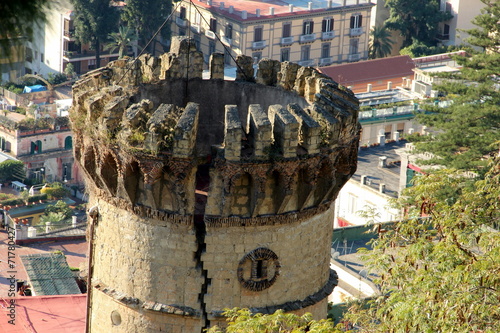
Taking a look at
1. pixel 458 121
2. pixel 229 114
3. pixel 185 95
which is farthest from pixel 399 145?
pixel 229 114

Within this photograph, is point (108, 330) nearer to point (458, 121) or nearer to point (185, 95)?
point (185, 95)

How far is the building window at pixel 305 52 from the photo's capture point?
383 ft

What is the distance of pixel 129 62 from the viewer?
22453 millimetres

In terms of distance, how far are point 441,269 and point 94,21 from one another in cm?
9486

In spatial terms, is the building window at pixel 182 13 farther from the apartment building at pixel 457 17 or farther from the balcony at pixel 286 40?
the apartment building at pixel 457 17

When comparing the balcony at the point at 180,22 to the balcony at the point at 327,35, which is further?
the balcony at the point at 327,35

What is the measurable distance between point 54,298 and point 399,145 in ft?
154

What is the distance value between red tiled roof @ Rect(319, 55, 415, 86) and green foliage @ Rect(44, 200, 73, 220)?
29.1 metres

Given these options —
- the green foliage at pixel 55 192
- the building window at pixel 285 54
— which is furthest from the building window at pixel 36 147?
the building window at pixel 285 54

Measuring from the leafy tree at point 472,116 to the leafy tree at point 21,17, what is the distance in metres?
48.1

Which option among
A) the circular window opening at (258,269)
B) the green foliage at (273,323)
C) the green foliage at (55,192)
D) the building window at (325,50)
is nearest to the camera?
the green foliage at (273,323)

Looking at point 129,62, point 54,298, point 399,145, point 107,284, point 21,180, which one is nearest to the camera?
point 107,284

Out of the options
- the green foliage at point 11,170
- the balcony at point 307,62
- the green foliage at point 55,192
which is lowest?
the green foliage at point 55,192

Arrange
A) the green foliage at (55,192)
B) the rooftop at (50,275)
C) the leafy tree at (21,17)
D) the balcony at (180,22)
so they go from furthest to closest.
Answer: the balcony at (180,22), the green foliage at (55,192), the rooftop at (50,275), the leafy tree at (21,17)
